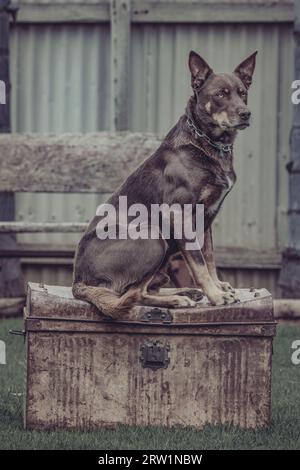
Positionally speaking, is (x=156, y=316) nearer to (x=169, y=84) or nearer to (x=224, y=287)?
(x=224, y=287)

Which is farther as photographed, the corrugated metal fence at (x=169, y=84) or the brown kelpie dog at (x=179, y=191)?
the corrugated metal fence at (x=169, y=84)

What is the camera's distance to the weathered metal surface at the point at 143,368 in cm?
565

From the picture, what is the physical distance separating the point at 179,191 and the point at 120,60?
4.56 m

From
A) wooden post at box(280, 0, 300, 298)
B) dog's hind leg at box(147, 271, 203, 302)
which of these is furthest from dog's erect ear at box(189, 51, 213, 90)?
wooden post at box(280, 0, 300, 298)

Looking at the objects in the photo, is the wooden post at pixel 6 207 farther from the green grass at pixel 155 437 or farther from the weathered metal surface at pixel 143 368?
the weathered metal surface at pixel 143 368

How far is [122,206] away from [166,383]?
951 mm

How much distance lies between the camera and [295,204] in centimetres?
941

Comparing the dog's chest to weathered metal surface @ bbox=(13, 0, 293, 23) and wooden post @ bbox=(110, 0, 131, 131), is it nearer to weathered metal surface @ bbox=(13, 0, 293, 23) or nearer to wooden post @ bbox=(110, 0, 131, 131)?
wooden post @ bbox=(110, 0, 131, 131)

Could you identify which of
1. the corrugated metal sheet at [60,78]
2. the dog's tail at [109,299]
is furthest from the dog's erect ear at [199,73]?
the corrugated metal sheet at [60,78]

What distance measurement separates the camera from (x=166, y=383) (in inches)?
224

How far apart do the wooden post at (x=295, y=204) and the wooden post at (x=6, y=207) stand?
2.35 meters

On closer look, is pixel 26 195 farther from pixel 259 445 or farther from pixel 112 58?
pixel 259 445
